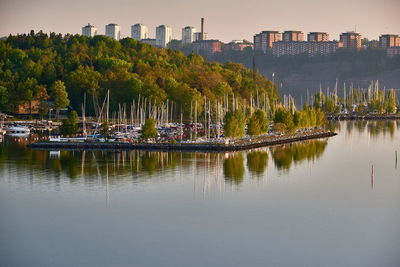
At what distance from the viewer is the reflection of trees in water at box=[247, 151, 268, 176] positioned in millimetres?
33250

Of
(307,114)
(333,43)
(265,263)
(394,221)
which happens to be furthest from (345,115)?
(333,43)

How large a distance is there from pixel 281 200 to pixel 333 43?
108009mm

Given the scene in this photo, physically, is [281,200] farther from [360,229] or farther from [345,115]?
[345,115]

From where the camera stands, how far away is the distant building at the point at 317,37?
13862cm

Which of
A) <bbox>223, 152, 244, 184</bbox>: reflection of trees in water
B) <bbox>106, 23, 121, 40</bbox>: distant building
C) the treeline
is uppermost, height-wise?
<bbox>106, 23, 121, 40</bbox>: distant building

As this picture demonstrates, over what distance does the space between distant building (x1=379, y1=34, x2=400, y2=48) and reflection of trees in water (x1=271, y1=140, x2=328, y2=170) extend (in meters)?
89.5

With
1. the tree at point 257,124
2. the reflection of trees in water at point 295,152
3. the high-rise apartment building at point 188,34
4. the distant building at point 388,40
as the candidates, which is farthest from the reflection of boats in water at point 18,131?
the high-rise apartment building at point 188,34

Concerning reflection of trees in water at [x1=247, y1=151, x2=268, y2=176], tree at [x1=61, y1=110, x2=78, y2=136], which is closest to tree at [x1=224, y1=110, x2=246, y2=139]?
reflection of trees in water at [x1=247, y1=151, x2=268, y2=176]

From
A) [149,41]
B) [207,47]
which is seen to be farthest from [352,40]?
[149,41]

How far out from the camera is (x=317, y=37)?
138375 millimetres

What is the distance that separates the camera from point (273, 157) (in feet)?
122

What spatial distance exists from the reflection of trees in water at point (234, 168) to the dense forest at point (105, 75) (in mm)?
15177

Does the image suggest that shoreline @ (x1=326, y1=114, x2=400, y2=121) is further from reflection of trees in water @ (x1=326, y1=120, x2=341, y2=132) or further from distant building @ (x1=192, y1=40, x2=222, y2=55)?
distant building @ (x1=192, y1=40, x2=222, y2=55)

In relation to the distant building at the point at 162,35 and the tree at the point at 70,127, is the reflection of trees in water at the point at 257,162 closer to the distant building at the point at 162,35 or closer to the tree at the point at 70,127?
the tree at the point at 70,127
